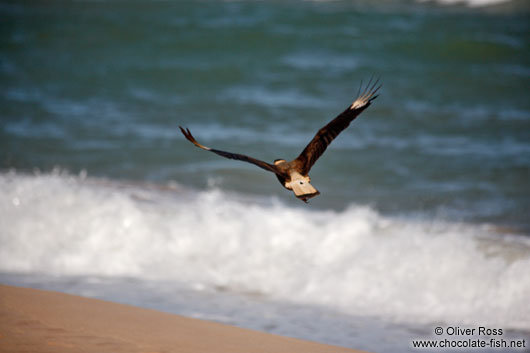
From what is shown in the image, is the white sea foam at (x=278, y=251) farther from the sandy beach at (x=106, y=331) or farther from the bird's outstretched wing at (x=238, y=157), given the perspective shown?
the bird's outstretched wing at (x=238, y=157)

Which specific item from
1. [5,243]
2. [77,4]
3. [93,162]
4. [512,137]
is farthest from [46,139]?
[77,4]

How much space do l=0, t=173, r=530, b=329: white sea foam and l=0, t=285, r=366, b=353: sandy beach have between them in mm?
1055

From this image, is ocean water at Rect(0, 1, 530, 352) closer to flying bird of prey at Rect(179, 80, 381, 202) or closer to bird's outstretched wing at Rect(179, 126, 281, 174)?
flying bird of prey at Rect(179, 80, 381, 202)

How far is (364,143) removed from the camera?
10383 millimetres

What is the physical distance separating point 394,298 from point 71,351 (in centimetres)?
267

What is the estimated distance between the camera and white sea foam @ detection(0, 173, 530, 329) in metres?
5.41

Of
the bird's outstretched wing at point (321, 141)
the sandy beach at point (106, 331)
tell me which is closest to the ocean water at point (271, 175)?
the sandy beach at point (106, 331)

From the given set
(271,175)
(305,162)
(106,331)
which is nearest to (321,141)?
(305,162)

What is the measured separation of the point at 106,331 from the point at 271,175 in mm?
4891

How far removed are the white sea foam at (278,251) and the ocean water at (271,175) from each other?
0.02 m

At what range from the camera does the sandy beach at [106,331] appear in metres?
3.79

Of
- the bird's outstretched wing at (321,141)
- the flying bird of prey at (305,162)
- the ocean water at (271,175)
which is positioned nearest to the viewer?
the flying bird of prey at (305,162)

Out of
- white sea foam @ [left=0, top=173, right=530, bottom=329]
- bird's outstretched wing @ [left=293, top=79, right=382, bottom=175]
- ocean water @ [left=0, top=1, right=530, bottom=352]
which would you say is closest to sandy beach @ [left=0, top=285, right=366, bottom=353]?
ocean water @ [left=0, top=1, right=530, bottom=352]

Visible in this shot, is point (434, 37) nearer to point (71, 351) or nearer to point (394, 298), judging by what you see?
point (394, 298)
